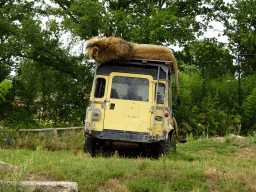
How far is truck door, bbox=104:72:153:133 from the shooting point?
966 centimetres

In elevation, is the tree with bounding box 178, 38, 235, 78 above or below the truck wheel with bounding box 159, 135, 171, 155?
above

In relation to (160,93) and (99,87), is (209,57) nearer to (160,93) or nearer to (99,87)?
(160,93)

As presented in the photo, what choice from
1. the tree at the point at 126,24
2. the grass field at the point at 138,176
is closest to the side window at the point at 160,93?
the grass field at the point at 138,176

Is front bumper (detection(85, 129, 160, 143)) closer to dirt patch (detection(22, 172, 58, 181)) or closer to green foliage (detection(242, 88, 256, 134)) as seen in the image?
dirt patch (detection(22, 172, 58, 181))

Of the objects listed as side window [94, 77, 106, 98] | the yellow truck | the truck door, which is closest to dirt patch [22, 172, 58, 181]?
the yellow truck

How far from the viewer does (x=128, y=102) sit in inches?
386

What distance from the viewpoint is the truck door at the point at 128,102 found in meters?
9.66

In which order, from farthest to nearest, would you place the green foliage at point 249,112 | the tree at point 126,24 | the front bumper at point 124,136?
the green foliage at point 249,112, the tree at point 126,24, the front bumper at point 124,136

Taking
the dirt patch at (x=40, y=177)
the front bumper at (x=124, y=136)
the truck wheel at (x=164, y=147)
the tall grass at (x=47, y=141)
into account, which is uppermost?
the front bumper at (x=124, y=136)

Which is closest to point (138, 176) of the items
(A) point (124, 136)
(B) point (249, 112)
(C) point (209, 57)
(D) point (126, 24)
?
(A) point (124, 136)

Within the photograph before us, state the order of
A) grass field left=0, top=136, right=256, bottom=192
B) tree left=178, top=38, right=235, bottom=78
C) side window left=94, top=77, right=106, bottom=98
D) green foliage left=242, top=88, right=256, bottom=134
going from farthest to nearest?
tree left=178, top=38, right=235, bottom=78
green foliage left=242, top=88, right=256, bottom=134
side window left=94, top=77, right=106, bottom=98
grass field left=0, top=136, right=256, bottom=192

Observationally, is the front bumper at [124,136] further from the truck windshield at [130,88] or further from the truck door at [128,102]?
the truck windshield at [130,88]

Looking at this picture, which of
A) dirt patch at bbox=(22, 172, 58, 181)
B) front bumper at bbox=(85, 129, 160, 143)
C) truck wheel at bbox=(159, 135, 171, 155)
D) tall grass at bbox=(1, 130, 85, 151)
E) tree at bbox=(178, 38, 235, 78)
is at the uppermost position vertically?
tree at bbox=(178, 38, 235, 78)

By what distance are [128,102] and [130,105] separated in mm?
105
